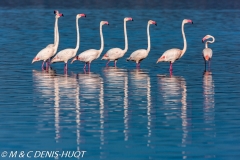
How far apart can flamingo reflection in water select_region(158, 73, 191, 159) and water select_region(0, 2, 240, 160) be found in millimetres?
18

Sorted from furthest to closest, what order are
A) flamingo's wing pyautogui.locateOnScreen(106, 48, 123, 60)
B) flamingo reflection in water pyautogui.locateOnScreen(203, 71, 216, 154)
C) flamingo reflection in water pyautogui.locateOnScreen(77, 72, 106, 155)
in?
1. flamingo's wing pyautogui.locateOnScreen(106, 48, 123, 60)
2. flamingo reflection in water pyautogui.locateOnScreen(77, 72, 106, 155)
3. flamingo reflection in water pyautogui.locateOnScreen(203, 71, 216, 154)

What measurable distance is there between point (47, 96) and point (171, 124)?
4350mm

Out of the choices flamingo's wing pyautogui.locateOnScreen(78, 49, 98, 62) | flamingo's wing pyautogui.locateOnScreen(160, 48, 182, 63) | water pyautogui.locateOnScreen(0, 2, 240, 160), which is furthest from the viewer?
flamingo's wing pyautogui.locateOnScreen(78, 49, 98, 62)

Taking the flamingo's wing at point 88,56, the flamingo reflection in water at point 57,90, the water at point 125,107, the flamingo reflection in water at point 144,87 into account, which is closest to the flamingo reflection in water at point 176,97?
the water at point 125,107

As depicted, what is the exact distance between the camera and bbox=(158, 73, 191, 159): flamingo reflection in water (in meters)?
15.2

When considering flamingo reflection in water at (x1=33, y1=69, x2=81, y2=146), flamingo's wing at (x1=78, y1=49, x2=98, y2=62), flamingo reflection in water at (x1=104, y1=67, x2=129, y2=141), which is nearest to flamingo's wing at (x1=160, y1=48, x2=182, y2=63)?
flamingo reflection in water at (x1=104, y1=67, x2=129, y2=141)

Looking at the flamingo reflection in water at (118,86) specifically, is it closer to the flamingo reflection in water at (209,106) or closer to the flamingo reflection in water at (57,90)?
the flamingo reflection in water at (57,90)

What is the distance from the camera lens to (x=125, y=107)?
17672 mm

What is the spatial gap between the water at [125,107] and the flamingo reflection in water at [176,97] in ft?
0.06

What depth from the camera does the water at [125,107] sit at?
545 inches

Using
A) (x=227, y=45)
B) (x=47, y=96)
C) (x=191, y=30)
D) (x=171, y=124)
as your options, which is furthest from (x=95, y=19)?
(x=171, y=124)

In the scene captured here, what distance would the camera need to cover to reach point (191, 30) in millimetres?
44094

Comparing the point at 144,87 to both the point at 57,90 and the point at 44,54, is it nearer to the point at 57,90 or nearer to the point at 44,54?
the point at 57,90

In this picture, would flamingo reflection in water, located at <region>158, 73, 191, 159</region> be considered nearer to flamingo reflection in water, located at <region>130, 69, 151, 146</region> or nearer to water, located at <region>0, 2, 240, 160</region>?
water, located at <region>0, 2, 240, 160</region>
